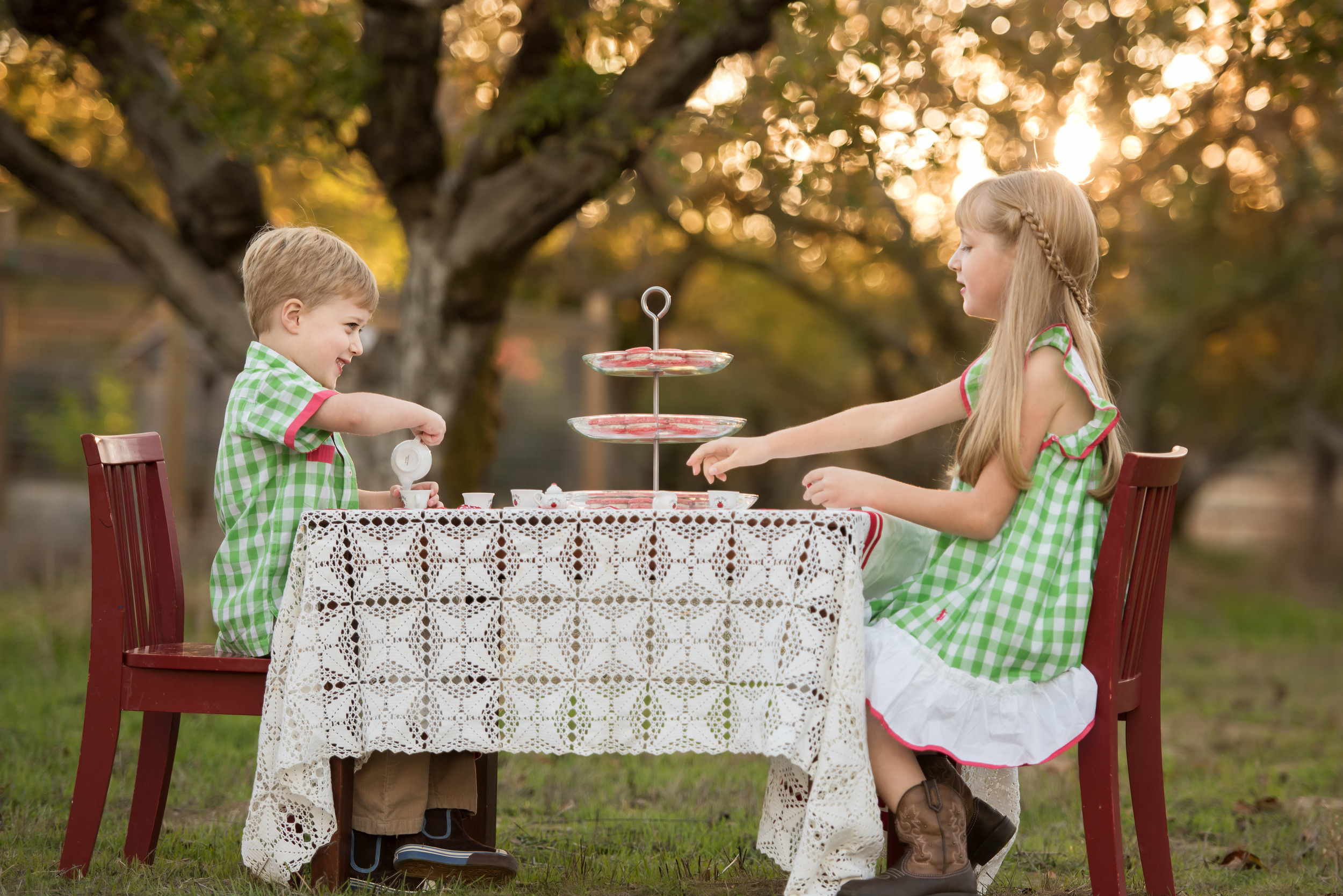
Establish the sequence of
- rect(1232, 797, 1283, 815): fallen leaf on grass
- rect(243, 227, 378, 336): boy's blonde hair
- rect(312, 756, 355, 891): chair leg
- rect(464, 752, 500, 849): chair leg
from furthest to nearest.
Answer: rect(1232, 797, 1283, 815): fallen leaf on grass < rect(464, 752, 500, 849): chair leg < rect(243, 227, 378, 336): boy's blonde hair < rect(312, 756, 355, 891): chair leg

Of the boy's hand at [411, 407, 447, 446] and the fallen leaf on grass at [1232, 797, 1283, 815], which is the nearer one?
the boy's hand at [411, 407, 447, 446]

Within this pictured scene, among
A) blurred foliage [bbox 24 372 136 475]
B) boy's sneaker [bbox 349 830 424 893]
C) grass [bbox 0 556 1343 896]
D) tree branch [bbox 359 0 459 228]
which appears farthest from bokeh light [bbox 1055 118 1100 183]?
blurred foliage [bbox 24 372 136 475]

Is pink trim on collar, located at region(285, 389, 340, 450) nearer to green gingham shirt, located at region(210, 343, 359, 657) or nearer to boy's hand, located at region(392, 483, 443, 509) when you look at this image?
green gingham shirt, located at region(210, 343, 359, 657)

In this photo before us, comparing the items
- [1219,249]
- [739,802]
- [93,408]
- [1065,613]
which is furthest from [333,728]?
[1219,249]

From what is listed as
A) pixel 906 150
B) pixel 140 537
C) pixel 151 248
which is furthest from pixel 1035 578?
pixel 151 248

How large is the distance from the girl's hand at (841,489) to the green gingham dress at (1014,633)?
0.17ft

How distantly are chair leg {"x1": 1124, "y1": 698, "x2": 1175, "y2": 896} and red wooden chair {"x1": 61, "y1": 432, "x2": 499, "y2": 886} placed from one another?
4.89 feet

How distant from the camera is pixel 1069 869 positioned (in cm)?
319

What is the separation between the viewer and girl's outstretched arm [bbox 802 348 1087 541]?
2.50 m

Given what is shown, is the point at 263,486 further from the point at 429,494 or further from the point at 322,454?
the point at 429,494

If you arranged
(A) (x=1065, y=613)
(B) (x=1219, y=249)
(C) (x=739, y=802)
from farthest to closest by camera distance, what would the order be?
(B) (x=1219, y=249) → (C) (x=739, y=802) → (A) (x=1065, y=613)

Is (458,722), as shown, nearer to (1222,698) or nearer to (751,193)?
(1222,698)

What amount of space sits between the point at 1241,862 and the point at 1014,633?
4.63 feet

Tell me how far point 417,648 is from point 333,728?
0.76 ft
